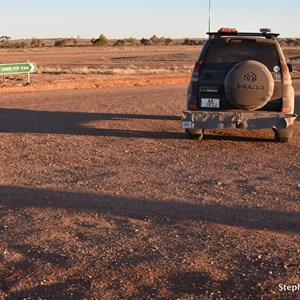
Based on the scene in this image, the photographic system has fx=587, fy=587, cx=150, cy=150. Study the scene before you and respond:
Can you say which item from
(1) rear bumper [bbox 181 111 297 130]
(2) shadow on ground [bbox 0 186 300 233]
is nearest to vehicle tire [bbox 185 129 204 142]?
(1) rear bumper [bbox 181 111 297 130]

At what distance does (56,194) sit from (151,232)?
1.87 meters

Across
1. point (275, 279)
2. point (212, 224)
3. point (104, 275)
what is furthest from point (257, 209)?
point (104, 275)

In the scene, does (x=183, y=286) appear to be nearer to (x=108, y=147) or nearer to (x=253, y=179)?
(x=253, y=179)

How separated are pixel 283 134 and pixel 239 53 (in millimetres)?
1790

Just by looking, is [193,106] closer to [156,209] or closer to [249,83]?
[249,83]

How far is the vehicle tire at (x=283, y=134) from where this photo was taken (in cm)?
1085

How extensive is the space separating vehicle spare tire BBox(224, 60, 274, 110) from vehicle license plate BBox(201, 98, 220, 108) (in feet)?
1.09

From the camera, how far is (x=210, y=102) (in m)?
10.5

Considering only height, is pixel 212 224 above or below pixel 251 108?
below

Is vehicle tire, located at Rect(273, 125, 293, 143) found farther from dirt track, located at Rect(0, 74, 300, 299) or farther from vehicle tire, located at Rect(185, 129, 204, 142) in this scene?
vehicle tire, located at Rect(185, 129, 204, 142)

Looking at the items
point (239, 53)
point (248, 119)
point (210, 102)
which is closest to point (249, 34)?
point (239, 53)

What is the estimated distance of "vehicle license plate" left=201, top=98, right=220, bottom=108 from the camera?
34.2 feet

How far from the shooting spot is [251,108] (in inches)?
405

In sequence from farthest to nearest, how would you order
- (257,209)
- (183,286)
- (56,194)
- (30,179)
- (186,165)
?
(186,165) < (30,179) < (56,194) < (257,209) < (183,286)
